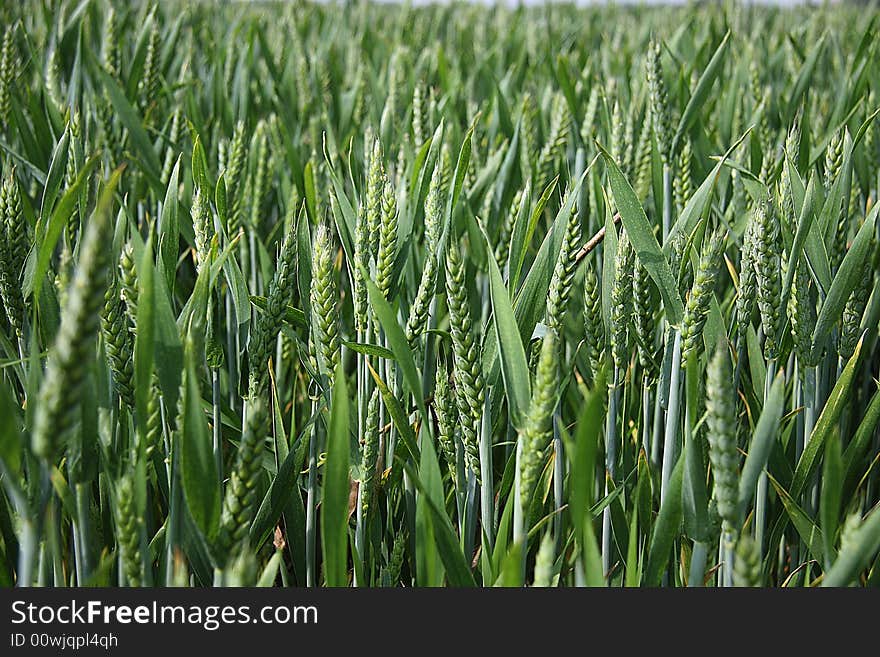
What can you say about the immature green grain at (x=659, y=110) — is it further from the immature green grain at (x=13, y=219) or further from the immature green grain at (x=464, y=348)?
the immature green grain at (x=13, y=219)

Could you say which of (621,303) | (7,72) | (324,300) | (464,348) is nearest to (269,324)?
(324,300)

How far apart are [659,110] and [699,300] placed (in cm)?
44

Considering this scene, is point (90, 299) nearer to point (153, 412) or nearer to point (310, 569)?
point (153, 412)

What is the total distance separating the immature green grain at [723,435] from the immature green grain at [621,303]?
0.54ft

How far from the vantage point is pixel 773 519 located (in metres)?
0.79

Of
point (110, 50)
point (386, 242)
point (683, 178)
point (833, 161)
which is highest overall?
point (110, 50)

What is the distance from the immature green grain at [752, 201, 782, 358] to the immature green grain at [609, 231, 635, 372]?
3.8 inches

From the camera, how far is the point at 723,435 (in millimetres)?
469

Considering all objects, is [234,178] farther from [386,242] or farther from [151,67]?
[151,67]

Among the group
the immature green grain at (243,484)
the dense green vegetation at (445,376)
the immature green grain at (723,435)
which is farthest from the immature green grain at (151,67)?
the immature green grain at (723,435)

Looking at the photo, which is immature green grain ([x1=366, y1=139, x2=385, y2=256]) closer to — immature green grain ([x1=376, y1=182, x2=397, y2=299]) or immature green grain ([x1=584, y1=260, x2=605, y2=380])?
immature green grain ([x1=376, y1=182, x2=397, y2=299])

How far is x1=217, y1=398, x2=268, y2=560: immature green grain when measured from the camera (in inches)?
18.5

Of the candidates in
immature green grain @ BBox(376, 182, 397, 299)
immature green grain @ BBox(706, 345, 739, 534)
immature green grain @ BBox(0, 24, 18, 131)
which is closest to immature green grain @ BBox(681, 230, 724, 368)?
immature green grain @ BBox(706, 345, 739, 534)

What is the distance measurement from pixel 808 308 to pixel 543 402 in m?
0.33
